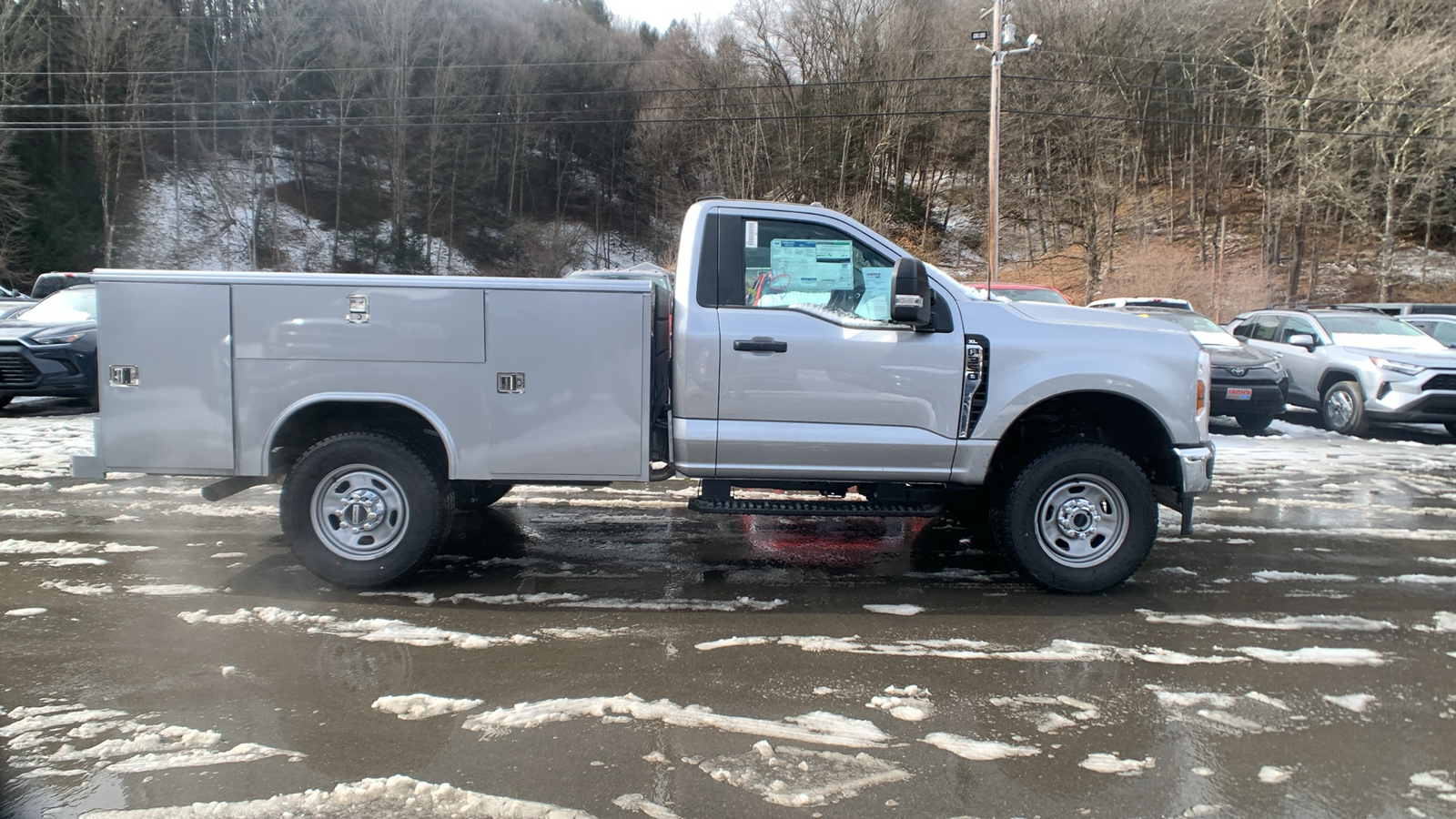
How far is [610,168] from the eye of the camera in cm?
5306

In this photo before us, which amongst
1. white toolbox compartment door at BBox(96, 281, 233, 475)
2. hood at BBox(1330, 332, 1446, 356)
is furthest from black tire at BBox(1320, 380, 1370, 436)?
white toolbox compartment door at BBox(96, 281, 233, 475)

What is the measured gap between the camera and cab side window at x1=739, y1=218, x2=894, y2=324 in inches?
197

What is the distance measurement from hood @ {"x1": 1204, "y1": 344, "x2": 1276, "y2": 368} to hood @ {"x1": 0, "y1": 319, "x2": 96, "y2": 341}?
15.8 metres

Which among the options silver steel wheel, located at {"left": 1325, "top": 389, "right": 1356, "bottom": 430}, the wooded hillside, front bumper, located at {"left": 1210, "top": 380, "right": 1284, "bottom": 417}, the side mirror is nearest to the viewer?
the side mirror

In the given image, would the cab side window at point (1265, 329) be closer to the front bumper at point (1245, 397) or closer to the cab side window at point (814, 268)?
the front bumper at point (1245, 397)

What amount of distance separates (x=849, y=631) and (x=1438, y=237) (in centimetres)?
4301

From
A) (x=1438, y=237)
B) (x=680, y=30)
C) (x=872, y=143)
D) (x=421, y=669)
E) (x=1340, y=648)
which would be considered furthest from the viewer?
(x=680, y=30)

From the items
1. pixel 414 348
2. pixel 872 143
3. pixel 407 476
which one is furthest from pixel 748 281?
pixel 872 143

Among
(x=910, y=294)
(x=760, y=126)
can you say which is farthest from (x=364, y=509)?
(x=760, y=126)

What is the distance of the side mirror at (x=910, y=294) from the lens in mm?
4543

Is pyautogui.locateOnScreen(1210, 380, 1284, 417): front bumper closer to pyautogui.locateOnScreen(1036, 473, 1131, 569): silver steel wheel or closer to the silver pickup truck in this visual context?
the silver pickup truck

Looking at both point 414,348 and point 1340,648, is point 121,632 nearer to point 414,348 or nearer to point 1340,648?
point 414,348

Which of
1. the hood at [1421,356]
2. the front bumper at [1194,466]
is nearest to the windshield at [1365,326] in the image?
the hood at [1421,356]

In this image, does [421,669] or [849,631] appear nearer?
[421,669]
